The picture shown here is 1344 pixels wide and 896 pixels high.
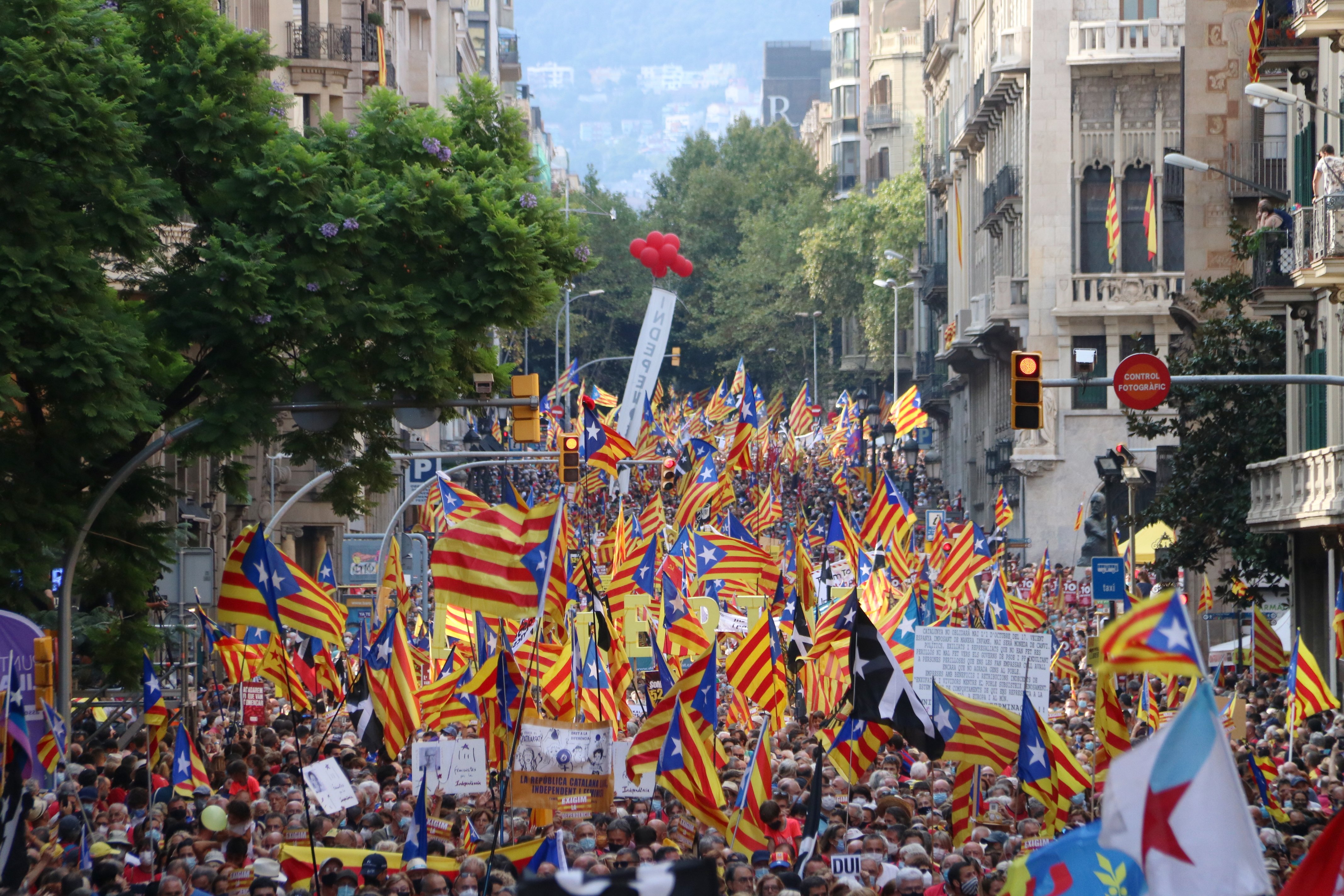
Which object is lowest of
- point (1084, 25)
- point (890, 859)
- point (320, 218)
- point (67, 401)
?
point (890, 859)

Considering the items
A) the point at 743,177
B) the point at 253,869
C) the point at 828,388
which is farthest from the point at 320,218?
the point at 743,177

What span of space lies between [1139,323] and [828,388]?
48.0m

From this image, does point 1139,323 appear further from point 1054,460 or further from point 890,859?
point 890,859

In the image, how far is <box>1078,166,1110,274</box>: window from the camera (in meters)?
52.3

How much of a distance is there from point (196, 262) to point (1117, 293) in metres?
36.9

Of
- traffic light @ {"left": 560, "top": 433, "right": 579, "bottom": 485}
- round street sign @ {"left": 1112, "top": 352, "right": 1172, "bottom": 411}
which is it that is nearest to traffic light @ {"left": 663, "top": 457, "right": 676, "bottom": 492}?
traffic light @ {"left": 560, "top": 433, "right": 579, "bottom": 485}

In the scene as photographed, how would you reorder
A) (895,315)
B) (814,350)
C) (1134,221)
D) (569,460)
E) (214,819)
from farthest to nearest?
1. (814,350)
2. (895,315)
3. (1134,221)
4. (569,460)
5. (214,819)

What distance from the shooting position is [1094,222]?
52.4 metres

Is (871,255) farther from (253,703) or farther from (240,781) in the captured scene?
(240,781)

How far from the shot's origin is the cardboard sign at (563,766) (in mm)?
14359

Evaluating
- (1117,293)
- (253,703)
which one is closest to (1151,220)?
(1117,293)

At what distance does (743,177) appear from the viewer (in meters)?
117

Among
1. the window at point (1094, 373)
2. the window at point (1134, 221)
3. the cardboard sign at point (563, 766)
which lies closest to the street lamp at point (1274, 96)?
the cardboard sign at point (563, 766)

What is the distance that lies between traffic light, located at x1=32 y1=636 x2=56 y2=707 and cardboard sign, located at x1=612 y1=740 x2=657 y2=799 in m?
4.10
